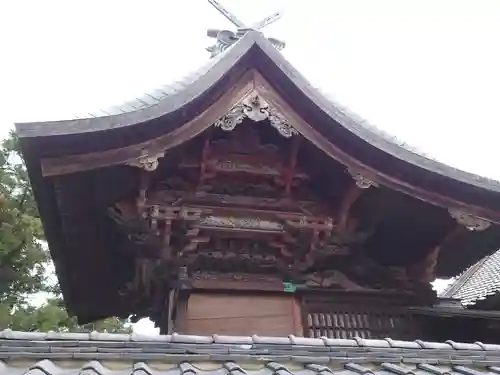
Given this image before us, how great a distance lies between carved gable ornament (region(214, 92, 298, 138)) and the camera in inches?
172

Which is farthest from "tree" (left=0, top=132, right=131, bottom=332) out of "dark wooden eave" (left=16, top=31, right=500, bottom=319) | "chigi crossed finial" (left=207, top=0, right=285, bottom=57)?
"dark wooden eave" (left=16, top=31, right=500, bottom=319)

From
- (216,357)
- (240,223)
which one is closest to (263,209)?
(240,223)

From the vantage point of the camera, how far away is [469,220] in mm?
4637

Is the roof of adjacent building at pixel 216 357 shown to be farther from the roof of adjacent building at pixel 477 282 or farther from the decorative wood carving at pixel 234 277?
the roof of adjacent building at pixel 477 282

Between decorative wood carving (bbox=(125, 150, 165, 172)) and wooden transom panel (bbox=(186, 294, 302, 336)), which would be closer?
decorative wood carving (bbox=(125, 150, 165, 172))

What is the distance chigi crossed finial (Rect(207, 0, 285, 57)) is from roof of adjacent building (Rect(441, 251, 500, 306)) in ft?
17.0

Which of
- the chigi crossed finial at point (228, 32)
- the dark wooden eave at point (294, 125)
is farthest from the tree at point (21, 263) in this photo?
the dark wooden eave at point (294, 125)

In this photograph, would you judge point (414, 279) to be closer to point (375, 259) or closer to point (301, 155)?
point (375, 259)

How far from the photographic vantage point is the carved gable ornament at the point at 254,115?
14.3 ft

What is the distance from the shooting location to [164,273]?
4.77 metres

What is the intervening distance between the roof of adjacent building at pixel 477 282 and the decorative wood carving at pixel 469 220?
169 inches

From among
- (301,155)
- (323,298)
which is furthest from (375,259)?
(301,155)

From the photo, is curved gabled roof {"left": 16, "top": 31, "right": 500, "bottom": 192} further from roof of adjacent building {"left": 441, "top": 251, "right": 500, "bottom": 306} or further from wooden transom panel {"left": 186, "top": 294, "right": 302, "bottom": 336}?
roof of adjacent building {"left": 441, "top": 251, "right": 500, "bottom": 306}

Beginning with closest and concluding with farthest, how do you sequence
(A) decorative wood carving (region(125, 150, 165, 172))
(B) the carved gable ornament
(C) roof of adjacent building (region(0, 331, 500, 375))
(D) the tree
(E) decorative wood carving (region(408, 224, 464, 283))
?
(C) roof of adjacent building (region(0, 331, 500, 375)) → (A) decorative wood carving (region(125, 150, 165, 172)) → (B) the carved gable ornament → (E) decorative wood carving (region(408, 224, 464, 283)) → (D) the tree
